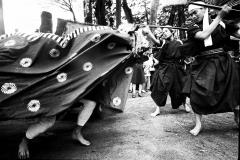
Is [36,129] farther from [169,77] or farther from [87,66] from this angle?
[169,77]

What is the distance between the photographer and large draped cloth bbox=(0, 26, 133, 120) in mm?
2691

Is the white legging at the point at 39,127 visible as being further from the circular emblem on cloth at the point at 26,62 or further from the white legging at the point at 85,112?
the circular emblem on cloth at the point at 26,62

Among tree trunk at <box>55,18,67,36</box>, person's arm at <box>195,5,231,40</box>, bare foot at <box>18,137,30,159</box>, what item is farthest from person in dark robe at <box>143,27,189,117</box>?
bare foot at <box>18,137,30,159</box>

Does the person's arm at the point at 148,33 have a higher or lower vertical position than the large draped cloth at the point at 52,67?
higher

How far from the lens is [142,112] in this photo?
5734 millimetres

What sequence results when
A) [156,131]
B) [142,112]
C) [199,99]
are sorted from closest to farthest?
[199,99] < [156,131] < [142,112]

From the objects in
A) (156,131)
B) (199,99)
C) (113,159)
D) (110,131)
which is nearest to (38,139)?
(110,131)

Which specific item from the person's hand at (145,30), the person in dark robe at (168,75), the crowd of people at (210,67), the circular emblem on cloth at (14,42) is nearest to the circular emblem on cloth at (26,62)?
the circular emblem on cloth at (14,42)

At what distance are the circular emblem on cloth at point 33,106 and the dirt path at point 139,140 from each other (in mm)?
679

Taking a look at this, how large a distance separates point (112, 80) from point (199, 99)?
1.32 metres

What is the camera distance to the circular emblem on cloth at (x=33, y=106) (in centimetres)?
273

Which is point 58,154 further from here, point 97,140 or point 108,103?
point 108,103

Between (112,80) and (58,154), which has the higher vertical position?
(112,80)

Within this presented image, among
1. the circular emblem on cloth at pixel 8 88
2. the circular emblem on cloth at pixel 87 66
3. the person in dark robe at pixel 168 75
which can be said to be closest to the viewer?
the circular emblem on cloth at pixel 8 88
